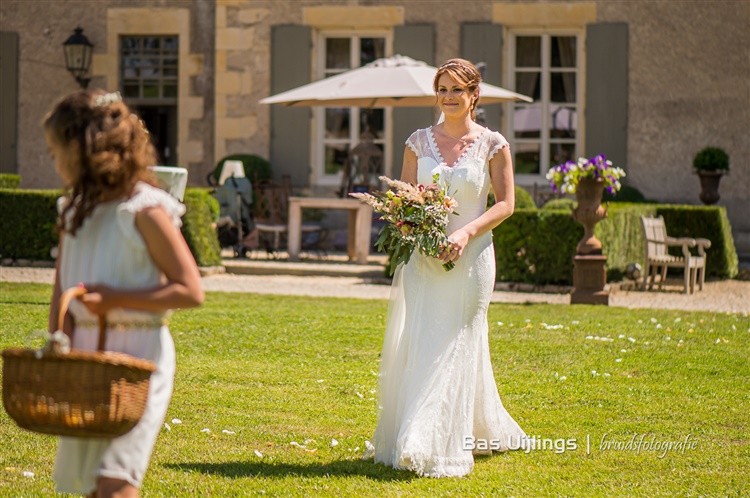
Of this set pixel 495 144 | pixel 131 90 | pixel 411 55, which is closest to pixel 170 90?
pixel 131 90

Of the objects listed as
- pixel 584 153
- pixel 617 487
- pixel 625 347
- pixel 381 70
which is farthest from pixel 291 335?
pixel 584 153

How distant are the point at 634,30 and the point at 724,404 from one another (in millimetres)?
10323

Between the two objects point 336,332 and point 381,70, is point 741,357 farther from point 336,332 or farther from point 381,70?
point 381,70

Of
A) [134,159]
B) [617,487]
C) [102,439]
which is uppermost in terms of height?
[134,159]

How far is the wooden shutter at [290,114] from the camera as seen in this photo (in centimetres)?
1712

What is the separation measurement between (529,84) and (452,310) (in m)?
12.1

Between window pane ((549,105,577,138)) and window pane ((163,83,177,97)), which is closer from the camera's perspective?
window pane ((549,105,577,138))

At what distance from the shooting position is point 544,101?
55.9 feet

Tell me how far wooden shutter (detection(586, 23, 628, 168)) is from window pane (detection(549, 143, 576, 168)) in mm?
475

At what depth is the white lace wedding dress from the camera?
520 cm

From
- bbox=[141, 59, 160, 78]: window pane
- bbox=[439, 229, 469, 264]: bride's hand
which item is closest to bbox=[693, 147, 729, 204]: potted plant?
bbox=[141, 59, 160, 78]: window pane

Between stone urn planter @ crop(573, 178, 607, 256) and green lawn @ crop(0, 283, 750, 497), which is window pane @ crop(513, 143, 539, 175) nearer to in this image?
stone urn planter @ crop(573, 178, 607, 256)

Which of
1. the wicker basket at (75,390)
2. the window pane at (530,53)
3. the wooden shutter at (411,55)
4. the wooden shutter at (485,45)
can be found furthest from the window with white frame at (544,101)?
the wicker basket at (75,390)

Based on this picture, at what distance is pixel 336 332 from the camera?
936 cm
